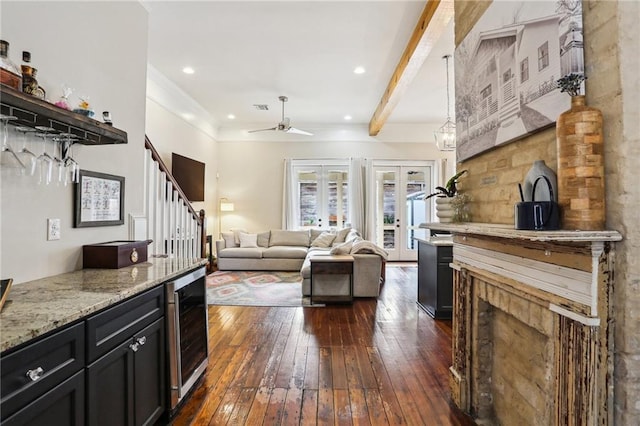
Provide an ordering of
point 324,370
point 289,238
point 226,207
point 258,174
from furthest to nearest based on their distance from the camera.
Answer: point 258,174 < point 226,207 < point 289,238 < point 324,370

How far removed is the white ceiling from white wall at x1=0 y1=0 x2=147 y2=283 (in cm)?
77

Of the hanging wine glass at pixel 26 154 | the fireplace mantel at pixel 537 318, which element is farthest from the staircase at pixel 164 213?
the fireplace mantel at pixel 537 318

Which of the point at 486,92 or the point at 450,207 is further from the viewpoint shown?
the point at 450,207

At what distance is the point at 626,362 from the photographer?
1027mm

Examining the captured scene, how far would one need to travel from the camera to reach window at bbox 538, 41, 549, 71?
1299 millimetres

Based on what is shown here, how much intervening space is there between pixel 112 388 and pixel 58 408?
0.30 metres

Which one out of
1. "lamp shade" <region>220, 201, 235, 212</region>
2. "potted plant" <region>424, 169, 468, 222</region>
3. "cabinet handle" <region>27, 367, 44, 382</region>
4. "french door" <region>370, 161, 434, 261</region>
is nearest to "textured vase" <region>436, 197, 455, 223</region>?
"potted plant" <region>424, 169, 468, 222</region>

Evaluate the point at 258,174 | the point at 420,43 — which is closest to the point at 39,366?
the point at 420,43

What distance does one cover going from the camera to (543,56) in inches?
52.1

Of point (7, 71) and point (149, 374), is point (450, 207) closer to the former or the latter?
point (149, 374)

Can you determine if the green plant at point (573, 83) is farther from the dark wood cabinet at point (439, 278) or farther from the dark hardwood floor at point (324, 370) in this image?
the dark wood cabinet at point (439, 278)

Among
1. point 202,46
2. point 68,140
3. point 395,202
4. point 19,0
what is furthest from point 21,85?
point 395,202

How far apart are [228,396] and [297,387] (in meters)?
0.49

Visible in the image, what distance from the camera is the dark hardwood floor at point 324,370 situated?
1.98 meters
